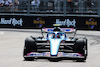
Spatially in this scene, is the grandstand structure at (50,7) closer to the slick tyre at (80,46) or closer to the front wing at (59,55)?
the slick tyre at (80,46)

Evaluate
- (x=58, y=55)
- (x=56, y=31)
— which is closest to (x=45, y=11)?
(x=56, y=31)

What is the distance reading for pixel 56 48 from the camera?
322 inches

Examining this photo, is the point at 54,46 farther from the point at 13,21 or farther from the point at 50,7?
the point at 13,21

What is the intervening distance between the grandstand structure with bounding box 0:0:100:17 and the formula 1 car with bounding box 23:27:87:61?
17.7 metres

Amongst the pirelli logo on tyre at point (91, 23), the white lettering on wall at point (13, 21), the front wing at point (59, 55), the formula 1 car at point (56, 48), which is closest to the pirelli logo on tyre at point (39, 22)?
the white lettering on wall at point (13, 21)

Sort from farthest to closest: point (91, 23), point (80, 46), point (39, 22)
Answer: point (39, 22), point (91, 23), point (80, 46)

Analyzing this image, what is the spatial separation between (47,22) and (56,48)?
1804cm

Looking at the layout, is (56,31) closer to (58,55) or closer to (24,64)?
(58,55)

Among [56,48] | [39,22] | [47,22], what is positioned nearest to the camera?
[56,48]

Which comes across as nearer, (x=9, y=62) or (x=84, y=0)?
(x=9, y=62)

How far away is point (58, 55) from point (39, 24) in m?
18.3

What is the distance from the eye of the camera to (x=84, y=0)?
89.0 ft

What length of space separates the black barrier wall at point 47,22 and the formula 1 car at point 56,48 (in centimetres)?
1665

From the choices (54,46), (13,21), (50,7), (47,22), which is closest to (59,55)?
(54,46)
